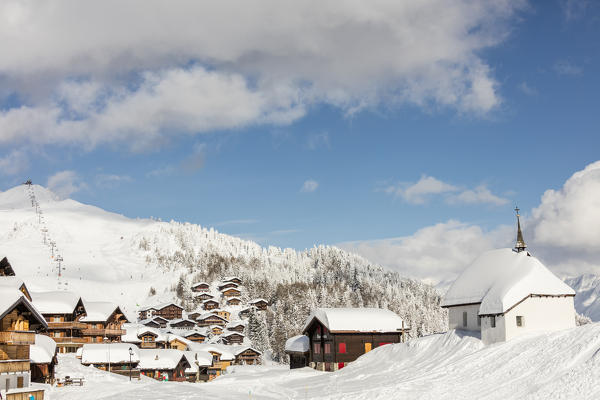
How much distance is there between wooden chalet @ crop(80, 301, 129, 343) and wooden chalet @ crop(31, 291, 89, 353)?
1.90 meters

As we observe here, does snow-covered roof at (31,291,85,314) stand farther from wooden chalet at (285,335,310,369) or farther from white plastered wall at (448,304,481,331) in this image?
white plastered wall at (448,304,481,331)

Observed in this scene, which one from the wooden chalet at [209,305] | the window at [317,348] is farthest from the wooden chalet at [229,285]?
the window at [317,348]

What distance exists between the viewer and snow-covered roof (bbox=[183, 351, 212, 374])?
8576 centimetres

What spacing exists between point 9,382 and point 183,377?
45001mm

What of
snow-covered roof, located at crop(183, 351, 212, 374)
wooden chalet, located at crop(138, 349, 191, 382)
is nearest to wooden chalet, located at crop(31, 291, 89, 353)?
wooden chalet, located at crop(138, 349, 191, 382)

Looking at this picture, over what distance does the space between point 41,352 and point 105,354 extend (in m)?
19.9

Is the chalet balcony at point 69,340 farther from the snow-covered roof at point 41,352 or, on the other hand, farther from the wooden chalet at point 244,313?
the wooden chalet at point 244,313

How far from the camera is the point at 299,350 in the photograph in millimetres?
65062

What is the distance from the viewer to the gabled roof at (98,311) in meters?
81.6

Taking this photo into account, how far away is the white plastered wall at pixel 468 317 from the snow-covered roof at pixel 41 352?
3600 cm

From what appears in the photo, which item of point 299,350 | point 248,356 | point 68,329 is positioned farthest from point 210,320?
point 299,350

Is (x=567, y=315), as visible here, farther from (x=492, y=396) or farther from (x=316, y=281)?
(x=316, y=281)

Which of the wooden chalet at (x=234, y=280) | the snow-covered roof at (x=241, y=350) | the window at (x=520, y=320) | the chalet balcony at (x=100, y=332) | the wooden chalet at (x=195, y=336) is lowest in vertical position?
the snow-covered roof at (x=241, y=350)

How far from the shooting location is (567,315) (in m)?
43.0
